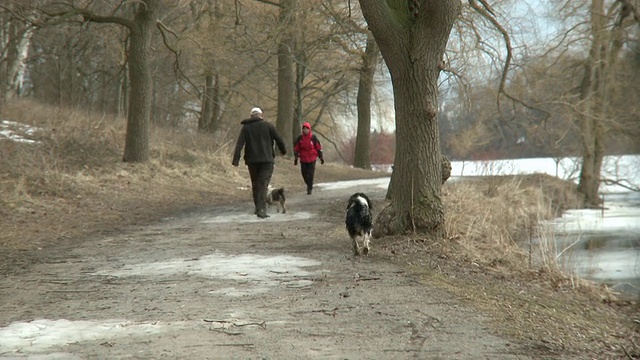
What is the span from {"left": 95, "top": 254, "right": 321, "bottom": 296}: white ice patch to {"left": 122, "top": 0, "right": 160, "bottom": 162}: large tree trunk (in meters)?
10.9

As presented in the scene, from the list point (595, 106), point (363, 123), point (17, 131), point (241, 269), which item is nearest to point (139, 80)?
point (17, 131)

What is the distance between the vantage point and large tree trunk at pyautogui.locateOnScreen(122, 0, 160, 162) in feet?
62.4

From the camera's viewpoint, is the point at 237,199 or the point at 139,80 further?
the point at 139,80

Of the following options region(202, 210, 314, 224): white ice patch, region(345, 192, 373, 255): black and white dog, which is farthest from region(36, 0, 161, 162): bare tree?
region(345, 192, 373, 255): black and white dog

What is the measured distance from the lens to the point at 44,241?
10711 mm

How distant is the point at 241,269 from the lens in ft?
27.0

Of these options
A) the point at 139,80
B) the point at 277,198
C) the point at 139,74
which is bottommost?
the point at 277,198

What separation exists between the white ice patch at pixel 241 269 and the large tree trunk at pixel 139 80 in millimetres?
10903

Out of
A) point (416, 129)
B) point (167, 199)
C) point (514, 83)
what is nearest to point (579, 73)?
point (514, 83)

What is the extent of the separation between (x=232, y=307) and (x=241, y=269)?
1.96 m

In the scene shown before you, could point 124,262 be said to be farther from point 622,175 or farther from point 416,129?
point 622,175

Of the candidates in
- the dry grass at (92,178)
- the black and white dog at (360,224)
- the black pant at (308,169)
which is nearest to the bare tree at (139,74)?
the dry grass at (92,178)

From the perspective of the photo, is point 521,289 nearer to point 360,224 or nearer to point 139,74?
point 360,224

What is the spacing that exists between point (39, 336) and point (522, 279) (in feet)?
20.3
